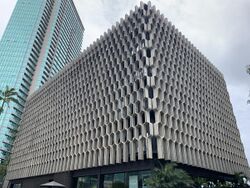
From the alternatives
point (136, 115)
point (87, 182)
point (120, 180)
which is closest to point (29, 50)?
point (87, 182)

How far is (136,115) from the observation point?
34000mm

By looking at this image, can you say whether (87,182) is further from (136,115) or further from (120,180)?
(136,115)

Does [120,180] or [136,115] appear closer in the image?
[120,180]

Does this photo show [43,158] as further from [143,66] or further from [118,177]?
[143,66]

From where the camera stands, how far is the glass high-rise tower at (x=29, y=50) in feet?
333

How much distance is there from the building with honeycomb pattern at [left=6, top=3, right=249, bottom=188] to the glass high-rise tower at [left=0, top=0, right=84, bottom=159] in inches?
1960

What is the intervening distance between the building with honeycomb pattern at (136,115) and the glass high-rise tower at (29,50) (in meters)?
49.8

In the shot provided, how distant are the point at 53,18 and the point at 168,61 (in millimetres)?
112819

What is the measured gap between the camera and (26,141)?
218 feet

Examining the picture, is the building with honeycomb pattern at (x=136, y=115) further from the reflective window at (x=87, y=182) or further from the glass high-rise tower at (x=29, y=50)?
the glass high-rise tower at (x=29, y=50)

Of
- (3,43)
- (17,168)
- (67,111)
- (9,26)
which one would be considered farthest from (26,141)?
(9,26)

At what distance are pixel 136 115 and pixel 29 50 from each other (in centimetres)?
9619

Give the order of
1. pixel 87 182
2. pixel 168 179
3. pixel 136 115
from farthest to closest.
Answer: pixel 87 182, pixel 136 115, pixel 168 179

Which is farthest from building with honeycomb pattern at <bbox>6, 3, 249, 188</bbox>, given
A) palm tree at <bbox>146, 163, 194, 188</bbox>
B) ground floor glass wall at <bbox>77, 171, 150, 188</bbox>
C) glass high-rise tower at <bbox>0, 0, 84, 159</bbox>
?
glass high-rise tower at <bbox>0, 0, 84, 159</bbox>
